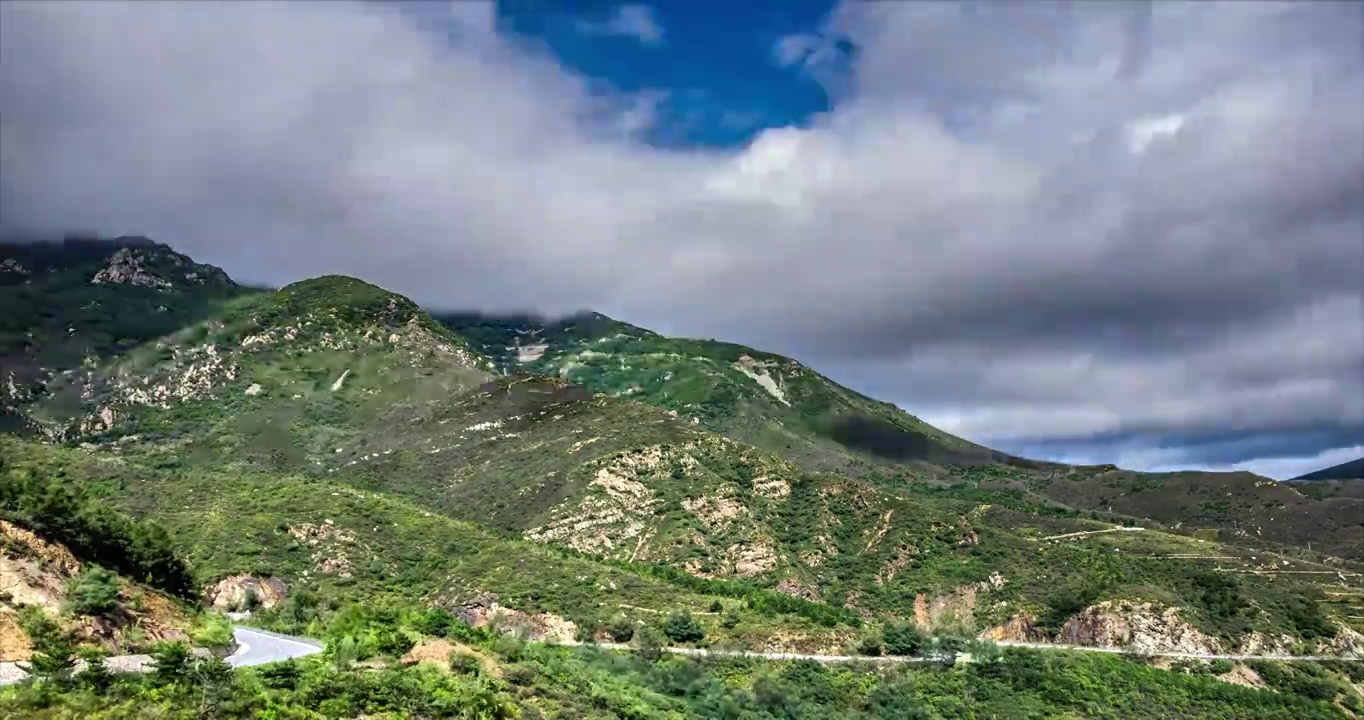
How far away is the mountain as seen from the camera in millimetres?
75812

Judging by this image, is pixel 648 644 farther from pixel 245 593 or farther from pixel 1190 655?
pixel 1190 655

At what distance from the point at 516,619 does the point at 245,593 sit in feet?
73.1

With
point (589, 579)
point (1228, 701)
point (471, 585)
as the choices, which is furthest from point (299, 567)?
point (1228, 701)

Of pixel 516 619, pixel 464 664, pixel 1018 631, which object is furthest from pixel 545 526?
pixel 464 664

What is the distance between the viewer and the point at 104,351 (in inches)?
6161

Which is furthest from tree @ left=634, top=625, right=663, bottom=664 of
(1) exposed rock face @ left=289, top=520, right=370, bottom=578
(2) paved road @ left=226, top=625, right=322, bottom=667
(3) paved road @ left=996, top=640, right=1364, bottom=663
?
(3) paved road @ left=996, top=640, right=1364, bottom=663

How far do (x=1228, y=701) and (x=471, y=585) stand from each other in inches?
2699

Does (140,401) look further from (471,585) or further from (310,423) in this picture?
(471,585)

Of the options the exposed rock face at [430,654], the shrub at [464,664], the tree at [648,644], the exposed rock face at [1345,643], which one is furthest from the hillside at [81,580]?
Answer: the exposed rock face at [1345,643]

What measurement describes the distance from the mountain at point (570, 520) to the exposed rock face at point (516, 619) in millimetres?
537

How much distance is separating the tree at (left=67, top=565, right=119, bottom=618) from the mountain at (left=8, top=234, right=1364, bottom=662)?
15971 mm

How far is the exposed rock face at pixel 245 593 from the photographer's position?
63.4 metres

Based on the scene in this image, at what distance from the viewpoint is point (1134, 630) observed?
80125mm

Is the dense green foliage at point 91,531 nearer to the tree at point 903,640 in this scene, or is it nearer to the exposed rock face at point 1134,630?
the tree at point 903,640
